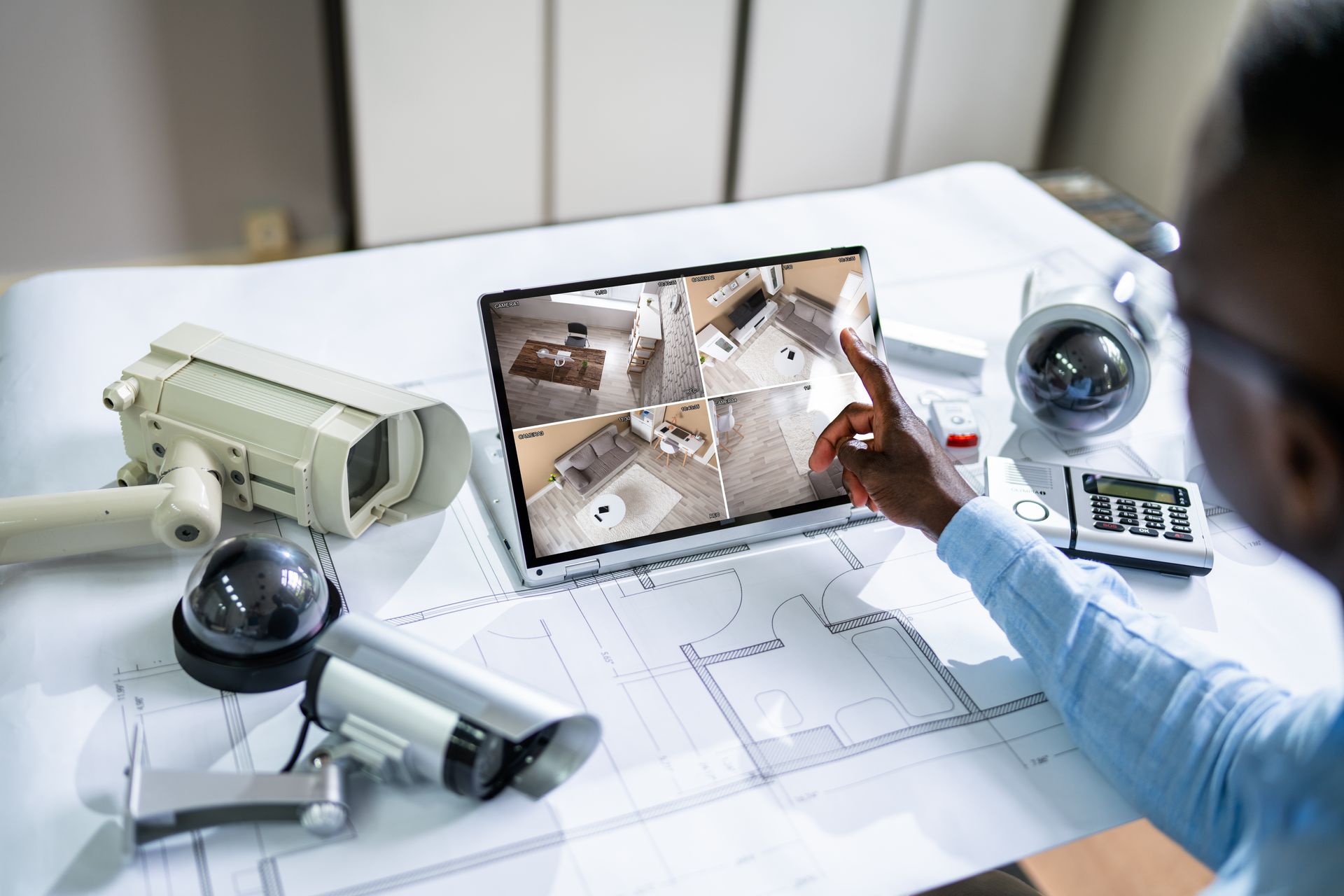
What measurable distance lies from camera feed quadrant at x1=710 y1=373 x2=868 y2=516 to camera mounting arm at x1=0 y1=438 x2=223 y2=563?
0.49 metres

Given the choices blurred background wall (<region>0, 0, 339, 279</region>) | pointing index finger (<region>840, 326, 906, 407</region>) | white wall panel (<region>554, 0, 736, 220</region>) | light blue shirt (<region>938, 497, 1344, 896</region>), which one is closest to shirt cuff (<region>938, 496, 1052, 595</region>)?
light blue shirt (<region>938, 497, 1344, 896</region>)

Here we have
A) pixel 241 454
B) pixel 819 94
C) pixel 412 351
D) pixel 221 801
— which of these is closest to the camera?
pixel 221 801

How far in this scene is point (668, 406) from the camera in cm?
107

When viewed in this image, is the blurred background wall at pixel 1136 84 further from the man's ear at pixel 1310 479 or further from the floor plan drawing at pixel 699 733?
the man's ear at pixel 1310 479

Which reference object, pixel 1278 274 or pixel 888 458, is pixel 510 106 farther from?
pixel 1278 274

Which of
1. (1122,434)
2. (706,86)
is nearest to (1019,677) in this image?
(1122,434)

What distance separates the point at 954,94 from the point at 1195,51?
2.00 ft

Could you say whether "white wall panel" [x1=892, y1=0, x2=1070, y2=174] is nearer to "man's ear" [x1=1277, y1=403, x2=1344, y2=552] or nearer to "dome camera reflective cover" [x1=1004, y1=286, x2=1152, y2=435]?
"dome camera reflective cover" [x1=1004, y1=286, x2=1152, y2=435]

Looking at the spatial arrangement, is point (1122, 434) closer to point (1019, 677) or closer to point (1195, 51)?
point (1019, 677)

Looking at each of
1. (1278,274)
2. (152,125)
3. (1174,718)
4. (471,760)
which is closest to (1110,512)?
(1174,718)

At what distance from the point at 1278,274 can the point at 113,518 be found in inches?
37.2

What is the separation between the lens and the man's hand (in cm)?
104

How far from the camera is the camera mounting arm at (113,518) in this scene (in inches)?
38.0

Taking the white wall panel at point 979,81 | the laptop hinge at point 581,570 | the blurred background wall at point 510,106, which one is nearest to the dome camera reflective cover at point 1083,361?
the laptop hinge at point 581,570
